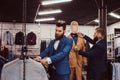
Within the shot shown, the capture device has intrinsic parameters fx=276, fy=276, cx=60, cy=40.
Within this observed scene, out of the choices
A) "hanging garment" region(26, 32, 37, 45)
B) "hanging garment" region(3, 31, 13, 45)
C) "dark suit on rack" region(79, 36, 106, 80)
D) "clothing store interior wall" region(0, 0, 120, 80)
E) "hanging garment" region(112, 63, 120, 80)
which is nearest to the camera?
"dark suit on rack" region(79, 36, 106, 80)

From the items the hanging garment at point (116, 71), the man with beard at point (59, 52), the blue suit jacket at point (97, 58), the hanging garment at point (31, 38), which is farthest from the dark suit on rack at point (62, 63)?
the hanging garment at point (31, 38)

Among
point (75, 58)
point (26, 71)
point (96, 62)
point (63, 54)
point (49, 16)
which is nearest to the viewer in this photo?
point (26, 71)

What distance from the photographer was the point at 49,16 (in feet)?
47.6

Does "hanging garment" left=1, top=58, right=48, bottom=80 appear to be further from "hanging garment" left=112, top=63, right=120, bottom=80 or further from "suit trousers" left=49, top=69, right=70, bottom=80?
"hanging garment" left=112, top=63, right=120, bottom=80

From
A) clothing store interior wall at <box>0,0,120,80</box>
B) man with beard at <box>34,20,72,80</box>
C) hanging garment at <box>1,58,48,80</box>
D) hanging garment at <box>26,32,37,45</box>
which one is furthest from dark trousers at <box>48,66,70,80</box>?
hanging garment at <box>26,32,37,45</box>

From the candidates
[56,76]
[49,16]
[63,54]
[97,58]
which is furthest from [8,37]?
[63,54]

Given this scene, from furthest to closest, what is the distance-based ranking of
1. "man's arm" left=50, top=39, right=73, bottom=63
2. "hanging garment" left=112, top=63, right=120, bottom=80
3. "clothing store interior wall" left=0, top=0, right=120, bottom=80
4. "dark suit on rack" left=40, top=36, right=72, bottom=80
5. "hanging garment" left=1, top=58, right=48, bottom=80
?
"clothing store interior wall" left=0, top=0, right=120, bottom=80
"hanging garment" left=112, top=63, right=120, bottom=80
"dark suit on rack" left=40, top=36, right=72, bottom=80
"man's arm" left=50, top=39, right=73, bottom=63
"hanging garment" left=1, top=58, right=48, bottom=80

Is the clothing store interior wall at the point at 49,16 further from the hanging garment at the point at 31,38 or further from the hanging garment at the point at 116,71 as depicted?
the hanging garment at the point at 116,71

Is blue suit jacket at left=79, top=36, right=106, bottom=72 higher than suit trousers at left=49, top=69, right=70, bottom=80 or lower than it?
higher

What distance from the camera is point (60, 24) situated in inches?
169

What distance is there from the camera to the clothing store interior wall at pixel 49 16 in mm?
11242

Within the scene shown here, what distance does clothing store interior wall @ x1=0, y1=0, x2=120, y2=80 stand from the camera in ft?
36.9

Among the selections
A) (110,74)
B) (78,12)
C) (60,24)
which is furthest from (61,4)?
(60,24)

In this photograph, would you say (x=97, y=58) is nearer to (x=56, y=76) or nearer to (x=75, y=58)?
(x=75, y=58)
